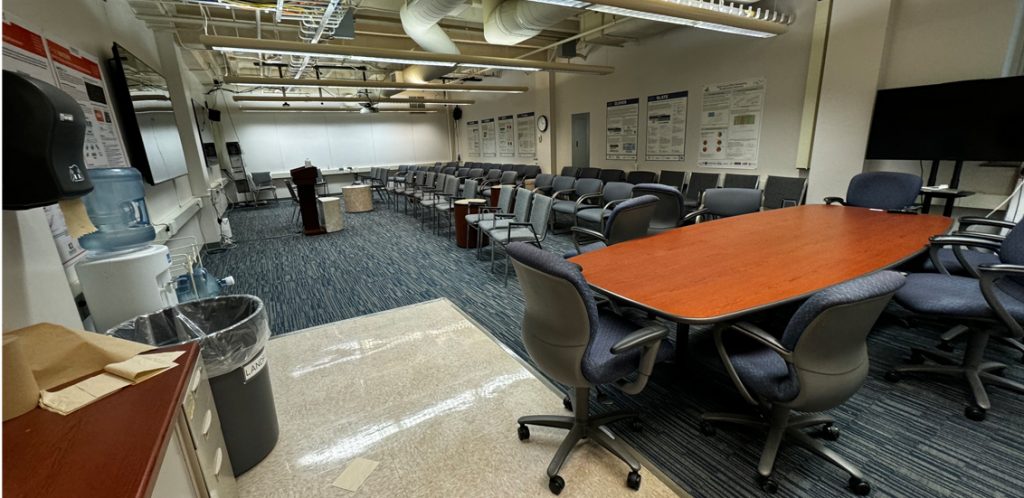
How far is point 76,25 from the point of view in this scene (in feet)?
9.02

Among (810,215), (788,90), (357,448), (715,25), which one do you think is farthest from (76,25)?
(788,90)

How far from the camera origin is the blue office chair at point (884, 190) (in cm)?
336

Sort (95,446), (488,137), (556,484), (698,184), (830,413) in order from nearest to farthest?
(95,446)
(556,484)
(830,413)
(698,184)
(488,137)

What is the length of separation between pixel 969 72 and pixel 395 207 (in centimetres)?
882

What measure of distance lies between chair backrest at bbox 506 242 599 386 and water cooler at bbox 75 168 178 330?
1706 millimetres

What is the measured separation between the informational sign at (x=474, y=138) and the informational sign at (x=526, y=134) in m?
2.39

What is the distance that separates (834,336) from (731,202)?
2875 mm

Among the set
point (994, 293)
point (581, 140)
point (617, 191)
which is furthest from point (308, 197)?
point (994, 293)

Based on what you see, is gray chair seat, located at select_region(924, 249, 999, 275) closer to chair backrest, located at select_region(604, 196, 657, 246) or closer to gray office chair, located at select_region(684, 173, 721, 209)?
chair backrest, located at select_region(604, 196, 657, 246)

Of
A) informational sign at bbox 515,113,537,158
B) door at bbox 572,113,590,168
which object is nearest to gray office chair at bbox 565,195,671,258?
door at bbox 572,113,590,168

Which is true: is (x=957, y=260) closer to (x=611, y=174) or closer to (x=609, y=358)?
(x=609, y=358)

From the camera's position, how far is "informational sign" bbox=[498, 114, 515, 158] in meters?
10.2

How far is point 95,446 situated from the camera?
3.02 feet

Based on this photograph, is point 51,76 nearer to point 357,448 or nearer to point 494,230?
point 357,448
